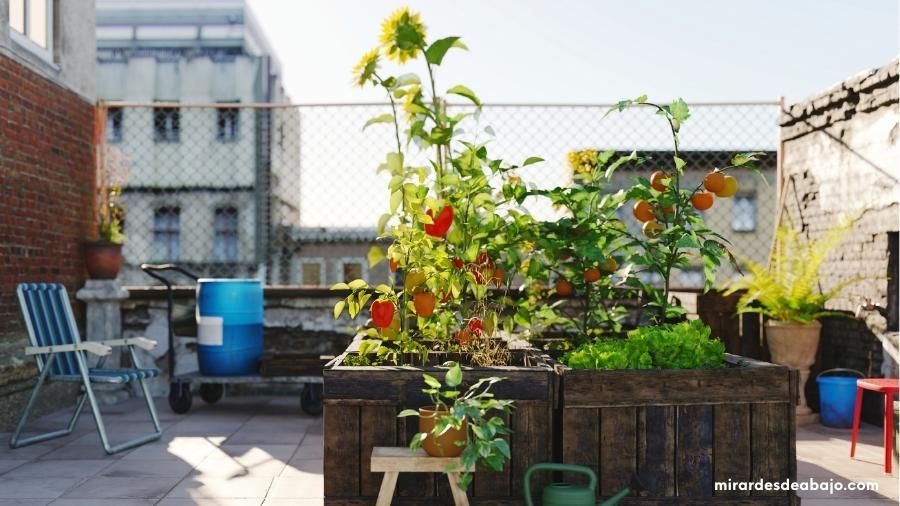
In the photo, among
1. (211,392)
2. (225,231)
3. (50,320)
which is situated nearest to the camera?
(50,320)

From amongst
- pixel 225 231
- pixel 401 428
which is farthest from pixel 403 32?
pixel 225 231

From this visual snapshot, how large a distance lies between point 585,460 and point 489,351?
533 mm

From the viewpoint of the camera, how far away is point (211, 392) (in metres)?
6.01

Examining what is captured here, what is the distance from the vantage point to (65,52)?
231 inches

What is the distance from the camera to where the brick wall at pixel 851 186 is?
5.12m

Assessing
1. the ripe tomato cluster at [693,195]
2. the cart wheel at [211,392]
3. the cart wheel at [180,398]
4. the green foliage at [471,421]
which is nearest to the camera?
the green foliage at [471,421]

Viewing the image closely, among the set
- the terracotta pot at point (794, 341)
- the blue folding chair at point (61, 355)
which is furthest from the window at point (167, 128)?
the terracotta pot at point (794, 341)

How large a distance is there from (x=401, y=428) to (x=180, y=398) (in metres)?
3.24

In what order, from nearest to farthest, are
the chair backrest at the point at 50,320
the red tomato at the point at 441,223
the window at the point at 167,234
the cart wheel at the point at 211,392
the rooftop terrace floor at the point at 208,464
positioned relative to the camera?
the red tomato at the point at 441,223 < the rooftop terrace floor at the point at 208,464 < the chair backrest at the point at 50,320 < the cart wheel at the point at 211,392 < the window at the point at 167,234

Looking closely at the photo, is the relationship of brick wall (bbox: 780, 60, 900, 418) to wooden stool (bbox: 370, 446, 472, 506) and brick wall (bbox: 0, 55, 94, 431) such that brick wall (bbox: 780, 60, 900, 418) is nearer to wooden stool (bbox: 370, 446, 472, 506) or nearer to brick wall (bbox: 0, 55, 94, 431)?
wooden stool (bbox: 370, 446, 472, 506)

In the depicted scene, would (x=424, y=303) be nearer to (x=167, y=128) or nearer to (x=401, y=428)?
(x=401, y=428)

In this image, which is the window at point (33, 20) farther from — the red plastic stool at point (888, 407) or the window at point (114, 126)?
the window at point (114, 126)

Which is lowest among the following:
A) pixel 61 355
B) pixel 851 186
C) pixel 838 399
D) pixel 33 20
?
pixel 838 399

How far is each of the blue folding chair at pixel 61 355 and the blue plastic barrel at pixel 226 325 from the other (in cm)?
64
